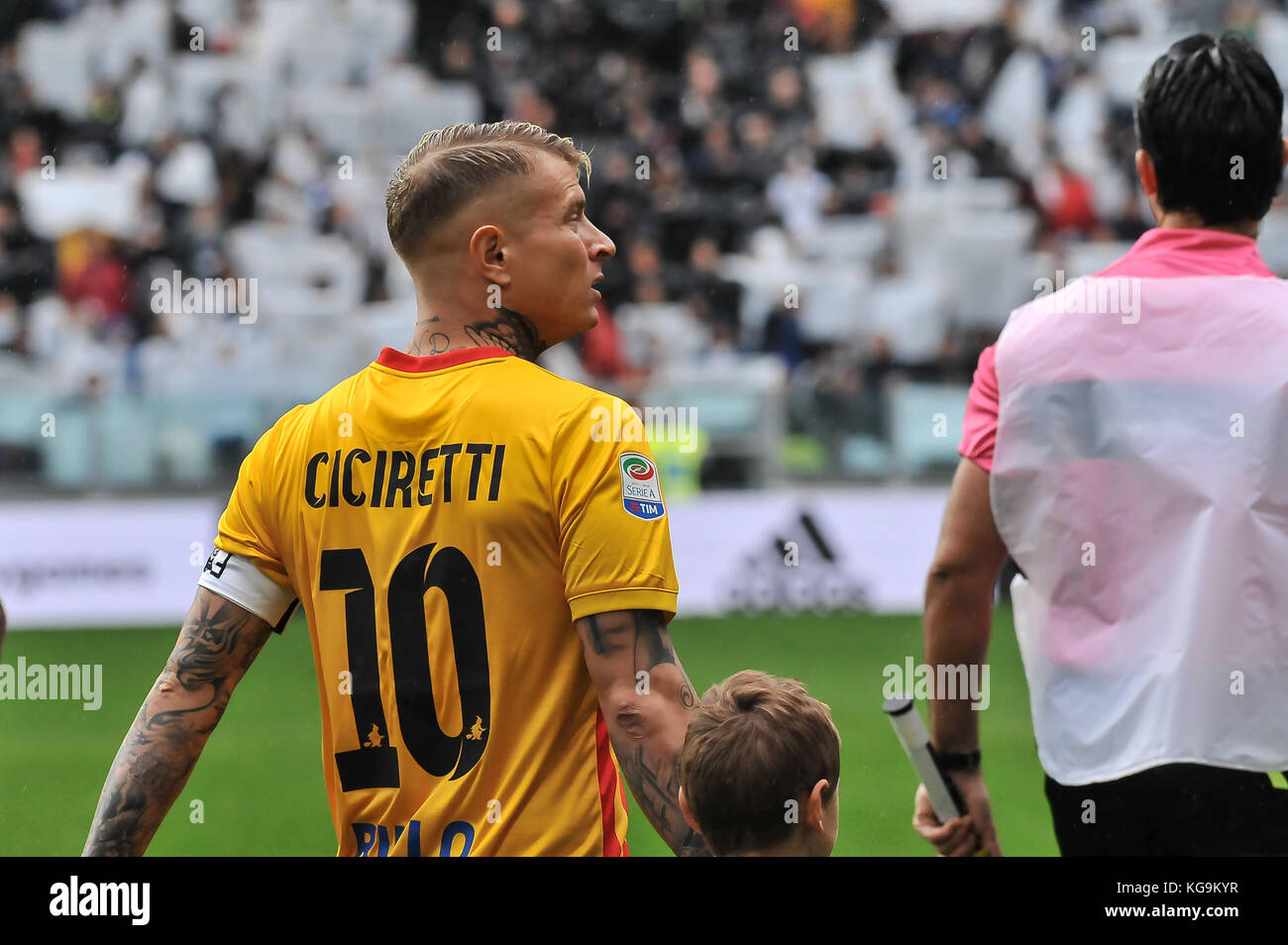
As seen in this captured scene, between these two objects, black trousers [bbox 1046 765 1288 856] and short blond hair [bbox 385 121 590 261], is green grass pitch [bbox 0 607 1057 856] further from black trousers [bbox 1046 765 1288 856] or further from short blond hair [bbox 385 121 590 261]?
black trousers [bbox 1046 765 1288 856]

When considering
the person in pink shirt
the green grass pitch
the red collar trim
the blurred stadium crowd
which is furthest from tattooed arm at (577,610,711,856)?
the blurred stadium crowd

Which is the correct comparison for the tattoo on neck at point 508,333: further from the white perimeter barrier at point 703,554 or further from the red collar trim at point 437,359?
the white perimeter barrier at point 703,554

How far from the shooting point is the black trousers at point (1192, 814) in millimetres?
1977

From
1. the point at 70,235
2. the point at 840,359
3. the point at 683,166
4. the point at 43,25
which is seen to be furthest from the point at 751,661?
the point at 43,25

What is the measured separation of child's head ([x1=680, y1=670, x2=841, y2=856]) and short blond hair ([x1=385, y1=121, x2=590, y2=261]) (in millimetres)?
793

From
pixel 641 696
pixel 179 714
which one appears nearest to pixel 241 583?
pixel 179 714

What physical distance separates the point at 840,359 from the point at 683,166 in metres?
2.89

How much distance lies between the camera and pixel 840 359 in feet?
39.2

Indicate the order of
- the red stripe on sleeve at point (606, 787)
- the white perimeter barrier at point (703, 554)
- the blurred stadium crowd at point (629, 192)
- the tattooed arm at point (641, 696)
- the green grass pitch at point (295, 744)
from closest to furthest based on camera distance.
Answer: the tattooed arm at point (641, 696), the red stripe on sleeve at point (606, 787), the green grass pitch at point (295, 744), the white perimeter barrier at point (703, 554), the blurred stadium crowd at point (629, 192)

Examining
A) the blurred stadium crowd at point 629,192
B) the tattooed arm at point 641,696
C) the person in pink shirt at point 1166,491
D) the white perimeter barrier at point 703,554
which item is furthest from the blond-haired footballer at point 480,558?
the blurred stadium crowd at point 629,192

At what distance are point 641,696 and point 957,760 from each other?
693 mm

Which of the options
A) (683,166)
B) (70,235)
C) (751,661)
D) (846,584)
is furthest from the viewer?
(683,166)

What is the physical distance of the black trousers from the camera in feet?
6.48

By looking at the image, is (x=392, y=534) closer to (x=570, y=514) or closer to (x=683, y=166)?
(x=570, y=514)
